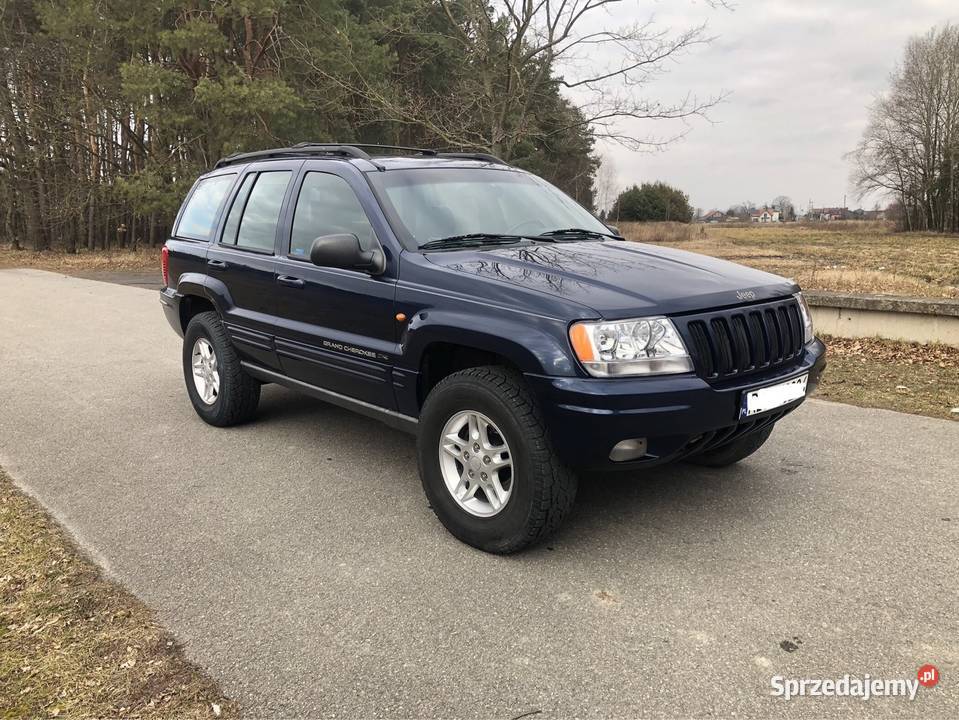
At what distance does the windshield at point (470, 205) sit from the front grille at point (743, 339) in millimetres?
1376

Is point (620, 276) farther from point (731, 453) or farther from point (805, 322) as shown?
point (731, 453)

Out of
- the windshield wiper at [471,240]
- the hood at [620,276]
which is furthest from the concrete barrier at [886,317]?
the windshield wiper at [471,240]

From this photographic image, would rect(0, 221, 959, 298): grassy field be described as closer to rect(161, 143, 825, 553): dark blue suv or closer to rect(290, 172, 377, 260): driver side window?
rect(161, 143, 825, 553): dark blue suv

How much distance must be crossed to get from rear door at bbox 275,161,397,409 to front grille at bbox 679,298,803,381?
1.52 meters

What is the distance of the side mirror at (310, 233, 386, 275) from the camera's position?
12.0 ft

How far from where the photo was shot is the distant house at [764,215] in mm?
107594

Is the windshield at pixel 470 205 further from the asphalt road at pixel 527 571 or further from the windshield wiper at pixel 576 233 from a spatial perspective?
the asphalt road at pixel 527 571

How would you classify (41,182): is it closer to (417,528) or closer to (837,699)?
(417,528)

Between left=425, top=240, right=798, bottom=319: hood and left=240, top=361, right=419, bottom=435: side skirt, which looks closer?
left=425, top=240, right=798, bottom=319: hood

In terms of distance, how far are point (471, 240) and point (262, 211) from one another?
1698mm

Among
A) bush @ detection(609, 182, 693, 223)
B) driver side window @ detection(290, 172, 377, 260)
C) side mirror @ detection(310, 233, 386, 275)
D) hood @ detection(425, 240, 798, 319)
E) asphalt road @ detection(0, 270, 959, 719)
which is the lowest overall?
asphalt road @ detection(0, 270, 959, 719)

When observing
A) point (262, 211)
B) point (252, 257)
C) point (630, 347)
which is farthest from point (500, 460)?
point (262, 211)

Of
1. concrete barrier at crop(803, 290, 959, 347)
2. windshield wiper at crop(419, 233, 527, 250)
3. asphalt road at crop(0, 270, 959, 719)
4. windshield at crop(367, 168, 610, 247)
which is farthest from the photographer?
concrete barrier at crop(803, 290, 959, 347)

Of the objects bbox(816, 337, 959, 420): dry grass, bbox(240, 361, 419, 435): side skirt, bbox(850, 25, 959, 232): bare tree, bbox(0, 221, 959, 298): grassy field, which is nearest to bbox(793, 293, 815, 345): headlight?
bbox(240, 361, 419, 435): side skirt
